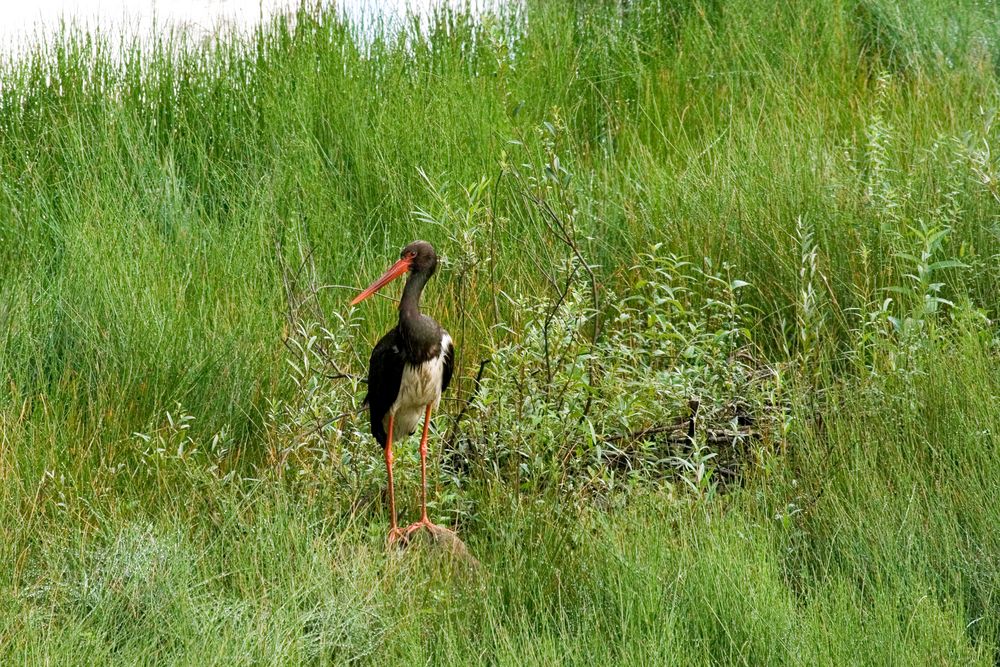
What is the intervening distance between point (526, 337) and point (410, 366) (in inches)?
26.7

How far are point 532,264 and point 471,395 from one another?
1.06 meters

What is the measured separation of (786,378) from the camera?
5070mm

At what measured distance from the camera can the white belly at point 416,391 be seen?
4277 mm

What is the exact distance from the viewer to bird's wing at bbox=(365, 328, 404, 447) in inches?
169

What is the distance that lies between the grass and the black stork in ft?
0.79

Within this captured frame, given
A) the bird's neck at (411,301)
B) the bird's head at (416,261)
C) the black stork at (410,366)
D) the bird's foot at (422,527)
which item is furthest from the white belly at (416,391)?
the bird's foot at (422,527)

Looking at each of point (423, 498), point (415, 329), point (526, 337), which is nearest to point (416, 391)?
point (415, 329)

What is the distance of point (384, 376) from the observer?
4.35 m

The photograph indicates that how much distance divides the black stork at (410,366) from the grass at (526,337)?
0.24m

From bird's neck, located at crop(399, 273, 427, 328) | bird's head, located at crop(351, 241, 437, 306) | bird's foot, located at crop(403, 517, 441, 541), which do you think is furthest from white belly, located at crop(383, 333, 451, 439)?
bird's foot, located at crop(403, 517, 441, 541)

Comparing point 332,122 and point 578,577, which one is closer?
point 578,577

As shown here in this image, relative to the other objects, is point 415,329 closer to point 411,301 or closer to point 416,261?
point 411,301

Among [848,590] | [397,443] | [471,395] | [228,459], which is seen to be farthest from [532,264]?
[848,590]

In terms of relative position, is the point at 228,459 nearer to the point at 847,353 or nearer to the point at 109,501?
the point at 109,501
